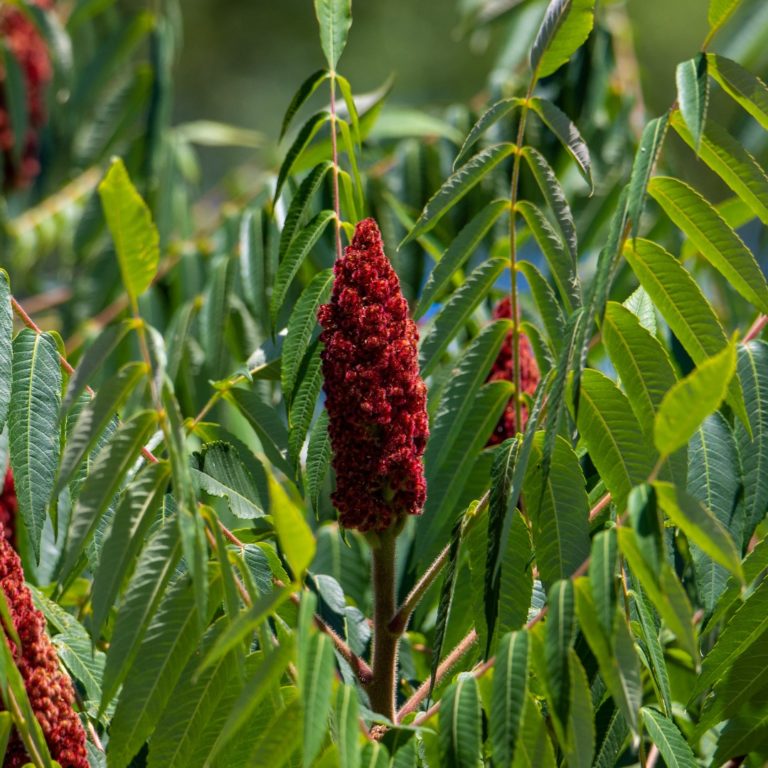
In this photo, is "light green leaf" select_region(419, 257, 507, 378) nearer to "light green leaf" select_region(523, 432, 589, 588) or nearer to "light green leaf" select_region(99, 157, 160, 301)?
"light green leaf" select_region(523, 432, 589, 588)

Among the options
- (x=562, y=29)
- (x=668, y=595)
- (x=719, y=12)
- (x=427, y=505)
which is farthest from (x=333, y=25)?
(x=668, y=595)

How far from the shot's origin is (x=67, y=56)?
3.61 meters

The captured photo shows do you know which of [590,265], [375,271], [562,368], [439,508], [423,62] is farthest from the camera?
[423,62]

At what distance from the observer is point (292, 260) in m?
1.87

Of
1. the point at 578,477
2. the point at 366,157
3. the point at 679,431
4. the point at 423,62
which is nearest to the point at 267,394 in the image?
the point at 366,157

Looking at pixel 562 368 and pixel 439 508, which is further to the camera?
pixel 439 508

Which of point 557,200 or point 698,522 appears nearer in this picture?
point 698,522

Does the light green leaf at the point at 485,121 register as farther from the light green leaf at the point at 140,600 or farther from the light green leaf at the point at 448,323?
the light green leaf at the point at 140,600

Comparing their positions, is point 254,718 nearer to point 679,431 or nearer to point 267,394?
point 679,431

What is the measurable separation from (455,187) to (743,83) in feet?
1.30

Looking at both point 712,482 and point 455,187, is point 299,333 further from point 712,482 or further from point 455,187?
point 712,482

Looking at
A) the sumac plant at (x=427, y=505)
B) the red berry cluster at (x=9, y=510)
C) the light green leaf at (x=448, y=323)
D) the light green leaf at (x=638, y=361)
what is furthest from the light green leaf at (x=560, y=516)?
the red berry cluster at (x=9, y=510)

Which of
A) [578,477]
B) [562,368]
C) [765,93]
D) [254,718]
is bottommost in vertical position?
[254,718]

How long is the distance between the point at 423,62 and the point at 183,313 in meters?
12.0
